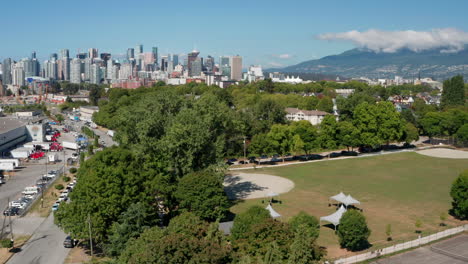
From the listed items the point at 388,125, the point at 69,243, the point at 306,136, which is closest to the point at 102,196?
the point at 69,243

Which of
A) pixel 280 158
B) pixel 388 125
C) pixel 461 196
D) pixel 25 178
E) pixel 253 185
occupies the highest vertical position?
pixel 388 125

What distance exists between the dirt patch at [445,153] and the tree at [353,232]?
92.7ft

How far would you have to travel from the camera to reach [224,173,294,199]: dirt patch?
2996 cm

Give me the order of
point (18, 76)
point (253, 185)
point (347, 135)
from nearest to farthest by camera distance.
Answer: point (253, 185) < point (347, 135) < point (18, 76)

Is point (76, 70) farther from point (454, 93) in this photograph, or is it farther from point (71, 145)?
point (454, 93)

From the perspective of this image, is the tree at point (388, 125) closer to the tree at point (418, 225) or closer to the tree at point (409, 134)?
the tree at point (409, 134)

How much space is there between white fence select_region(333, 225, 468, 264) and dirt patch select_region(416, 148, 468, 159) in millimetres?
23436

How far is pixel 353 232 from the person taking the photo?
19250 millimetres

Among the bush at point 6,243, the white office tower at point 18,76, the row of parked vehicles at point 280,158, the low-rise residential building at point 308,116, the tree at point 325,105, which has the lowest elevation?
the bush at point 6,243

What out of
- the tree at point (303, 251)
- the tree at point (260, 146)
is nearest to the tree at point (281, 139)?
the tree at point (260, 146)

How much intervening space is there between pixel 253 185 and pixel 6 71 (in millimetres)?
177735

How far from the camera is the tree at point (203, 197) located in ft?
71.8

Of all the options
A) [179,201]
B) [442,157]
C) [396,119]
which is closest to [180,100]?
Result: [179,201]

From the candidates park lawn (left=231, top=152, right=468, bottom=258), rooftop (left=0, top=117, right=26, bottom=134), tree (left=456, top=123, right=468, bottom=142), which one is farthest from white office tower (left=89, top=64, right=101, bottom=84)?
tree (left=456, top=123, right=468, bottom=142)
